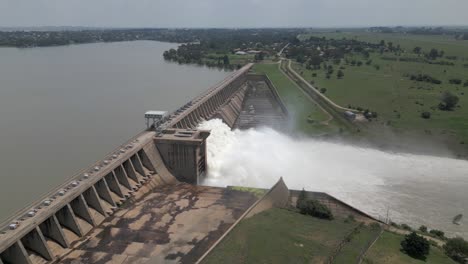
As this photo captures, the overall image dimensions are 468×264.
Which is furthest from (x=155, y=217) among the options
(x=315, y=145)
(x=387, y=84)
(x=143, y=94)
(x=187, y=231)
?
(x=387, y=84)

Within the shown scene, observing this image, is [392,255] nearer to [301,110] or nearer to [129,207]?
[129,207]

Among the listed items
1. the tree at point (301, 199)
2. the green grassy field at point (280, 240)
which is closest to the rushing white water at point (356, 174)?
the tree at point (301, 199)

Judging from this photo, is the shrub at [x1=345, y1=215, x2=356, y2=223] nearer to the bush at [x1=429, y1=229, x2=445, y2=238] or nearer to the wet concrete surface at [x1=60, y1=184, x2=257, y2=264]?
the bush at [x1=429, y1=229, x2=445, y2=238]

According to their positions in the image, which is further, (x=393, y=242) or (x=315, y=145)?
(x=315, y=145)

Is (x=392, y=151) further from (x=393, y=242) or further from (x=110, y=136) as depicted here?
(x=110, y=136)

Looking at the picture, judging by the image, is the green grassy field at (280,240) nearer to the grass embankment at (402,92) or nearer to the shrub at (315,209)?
the shrub at (315,209)

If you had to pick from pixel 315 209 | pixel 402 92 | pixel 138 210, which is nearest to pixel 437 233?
pixel 315 209
